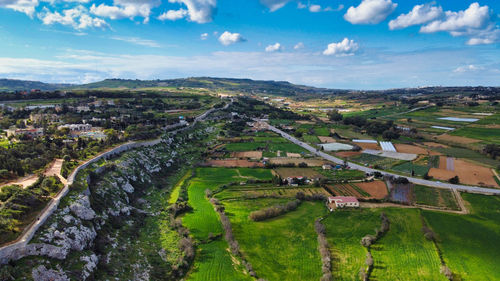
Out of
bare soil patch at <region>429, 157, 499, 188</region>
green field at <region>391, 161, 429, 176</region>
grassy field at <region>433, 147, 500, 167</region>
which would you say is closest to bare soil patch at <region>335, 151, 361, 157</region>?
green field at <region>391, 161, 429, 176</region>

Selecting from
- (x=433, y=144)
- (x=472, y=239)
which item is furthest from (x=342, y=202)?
(x=433, y=144)

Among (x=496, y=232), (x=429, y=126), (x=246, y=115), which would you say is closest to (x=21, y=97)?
(x=246, y=115)

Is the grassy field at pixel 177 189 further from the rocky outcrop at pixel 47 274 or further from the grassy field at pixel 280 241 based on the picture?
the rocky outcrop at pixel 47 274

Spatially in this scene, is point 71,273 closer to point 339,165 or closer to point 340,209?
point 340,209

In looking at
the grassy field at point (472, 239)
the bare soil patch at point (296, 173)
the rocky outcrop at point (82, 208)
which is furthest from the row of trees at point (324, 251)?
the rocky outcrop at point (82, 208)

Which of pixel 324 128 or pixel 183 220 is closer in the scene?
pixel 183 220

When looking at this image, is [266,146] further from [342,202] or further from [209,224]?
[209,224]
